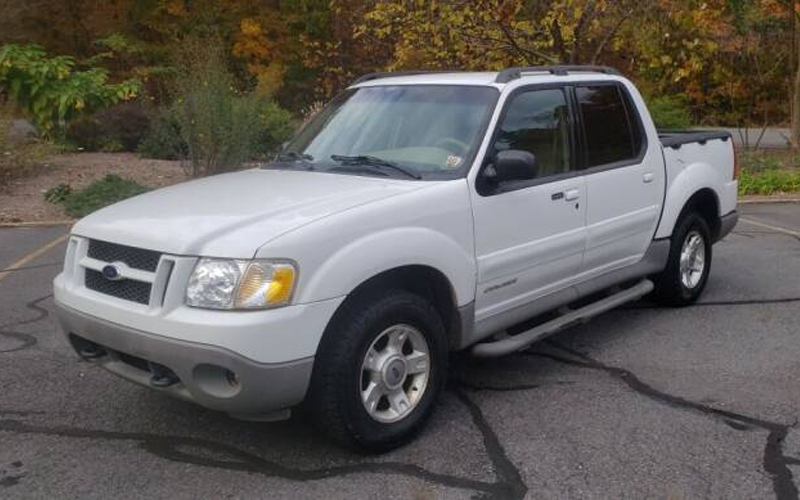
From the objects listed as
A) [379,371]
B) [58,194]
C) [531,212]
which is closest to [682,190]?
[531,212]

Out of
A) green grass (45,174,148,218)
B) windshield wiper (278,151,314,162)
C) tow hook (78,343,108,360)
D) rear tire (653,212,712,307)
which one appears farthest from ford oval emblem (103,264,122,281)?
green grass (45,174,148,218)

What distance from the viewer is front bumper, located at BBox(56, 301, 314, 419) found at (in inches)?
142

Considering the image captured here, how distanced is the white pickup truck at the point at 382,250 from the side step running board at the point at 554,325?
0.01 meters

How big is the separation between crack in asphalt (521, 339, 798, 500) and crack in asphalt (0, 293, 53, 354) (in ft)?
10.9

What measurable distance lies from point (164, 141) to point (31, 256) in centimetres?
630

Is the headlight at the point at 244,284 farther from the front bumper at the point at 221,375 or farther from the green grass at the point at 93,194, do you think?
the green grass at the point at 93,194

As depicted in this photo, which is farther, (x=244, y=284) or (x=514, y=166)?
(x=514, y=166)

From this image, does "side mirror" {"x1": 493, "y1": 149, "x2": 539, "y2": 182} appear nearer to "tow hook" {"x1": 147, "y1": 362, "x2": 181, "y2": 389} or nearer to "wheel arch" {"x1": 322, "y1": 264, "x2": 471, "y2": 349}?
"wheel arch" {"x1": 322, "y1": 264, "x2": 471, "y2": 349}

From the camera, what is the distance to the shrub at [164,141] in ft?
44.6

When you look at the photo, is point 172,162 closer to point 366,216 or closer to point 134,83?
point 134,83

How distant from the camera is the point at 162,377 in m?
3.88

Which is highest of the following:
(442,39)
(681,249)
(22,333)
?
(442,39)

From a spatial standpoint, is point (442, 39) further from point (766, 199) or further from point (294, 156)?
point (294, 156)

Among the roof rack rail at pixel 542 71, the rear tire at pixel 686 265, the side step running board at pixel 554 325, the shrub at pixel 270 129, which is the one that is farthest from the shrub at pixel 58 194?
the side step running board at pixel 554 325
